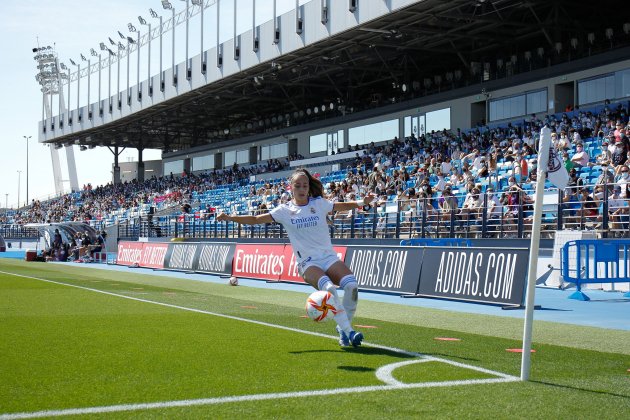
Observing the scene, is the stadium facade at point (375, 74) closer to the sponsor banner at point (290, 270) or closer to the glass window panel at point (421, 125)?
the glass window panel at point (421, 125)

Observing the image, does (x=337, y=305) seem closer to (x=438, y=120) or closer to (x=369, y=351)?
(x=369, y=351)

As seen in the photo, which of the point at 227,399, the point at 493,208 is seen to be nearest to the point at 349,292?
the point at 227,399

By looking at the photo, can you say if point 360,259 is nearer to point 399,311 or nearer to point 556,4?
point 399,311

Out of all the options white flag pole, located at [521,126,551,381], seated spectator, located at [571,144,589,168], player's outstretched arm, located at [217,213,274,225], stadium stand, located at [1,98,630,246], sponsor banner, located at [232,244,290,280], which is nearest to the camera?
white flag pole, located at [521,126,551,381]

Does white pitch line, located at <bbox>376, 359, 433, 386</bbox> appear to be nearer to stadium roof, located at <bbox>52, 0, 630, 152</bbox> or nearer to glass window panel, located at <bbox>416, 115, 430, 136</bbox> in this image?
stadium roof, located at <bbox>52, 0, 630, 152</bbox>

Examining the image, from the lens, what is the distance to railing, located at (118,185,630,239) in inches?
757

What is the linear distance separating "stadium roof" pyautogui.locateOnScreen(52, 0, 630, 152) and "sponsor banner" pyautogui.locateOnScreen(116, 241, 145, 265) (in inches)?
583

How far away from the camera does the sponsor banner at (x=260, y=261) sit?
22391mm

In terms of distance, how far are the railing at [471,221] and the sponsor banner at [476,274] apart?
13.8 ft

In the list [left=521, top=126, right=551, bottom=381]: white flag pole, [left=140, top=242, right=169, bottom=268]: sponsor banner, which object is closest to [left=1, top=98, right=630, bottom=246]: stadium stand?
[left=140, top=242, right=169, bottom=268]: sponsor banner

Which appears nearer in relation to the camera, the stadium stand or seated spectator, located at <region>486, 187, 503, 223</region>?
the stadium stand

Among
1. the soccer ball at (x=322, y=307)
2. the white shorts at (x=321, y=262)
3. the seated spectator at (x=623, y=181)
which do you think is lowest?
the soccer ball at (x=322, y=307)

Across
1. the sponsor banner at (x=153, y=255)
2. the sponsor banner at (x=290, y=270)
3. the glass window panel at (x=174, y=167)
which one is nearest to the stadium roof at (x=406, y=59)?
the glass window panel at (x=174, y=167)

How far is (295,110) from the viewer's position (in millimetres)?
61750
